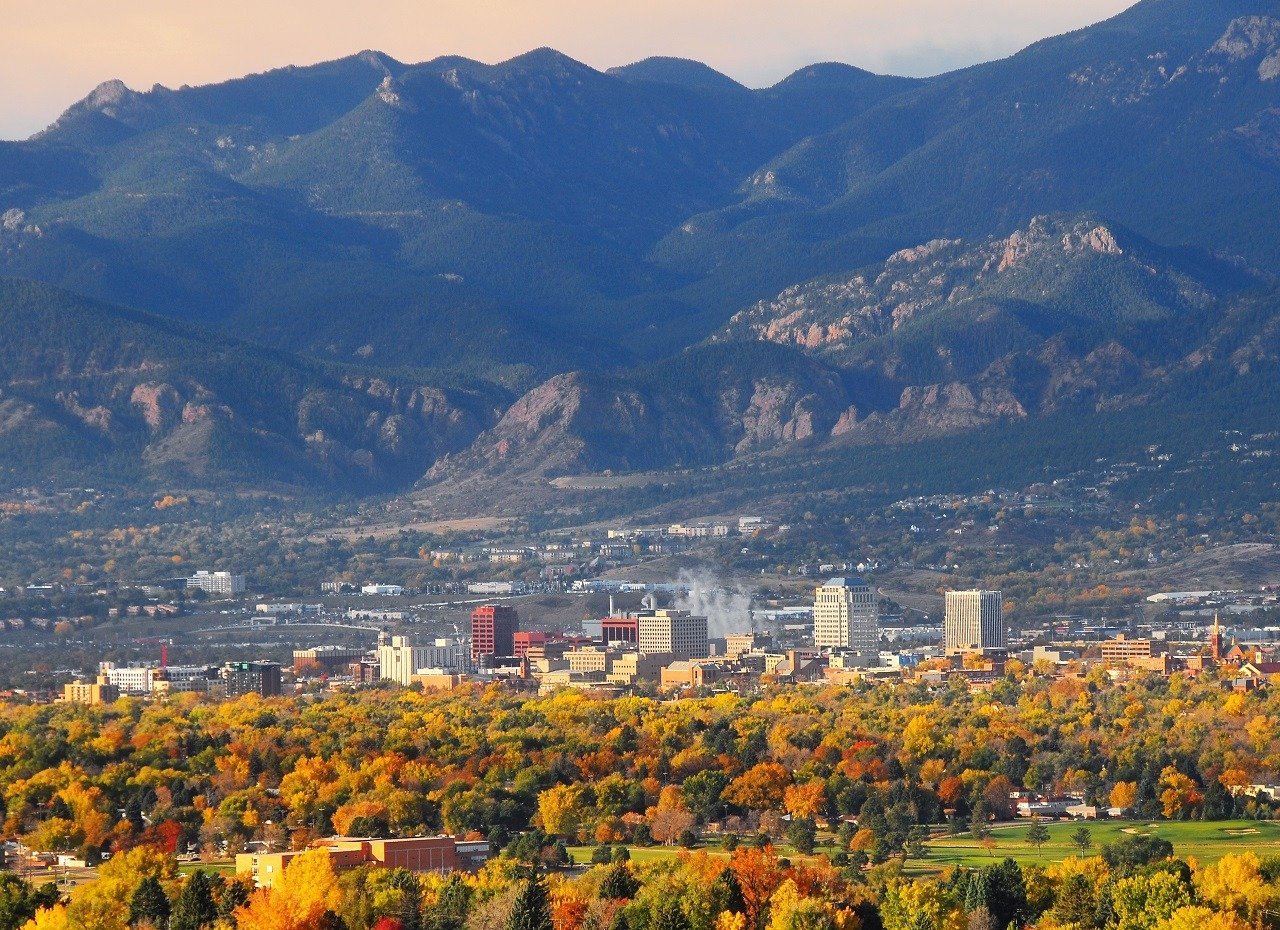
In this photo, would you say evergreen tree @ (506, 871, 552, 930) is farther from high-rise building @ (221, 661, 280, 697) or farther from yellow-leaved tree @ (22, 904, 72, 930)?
high-rise building @ (221, 661, 280, 697)

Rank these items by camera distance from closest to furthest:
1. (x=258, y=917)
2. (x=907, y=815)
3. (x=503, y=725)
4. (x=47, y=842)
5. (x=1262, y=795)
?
(x=258, y=917) < (x=47, y=842) < (x=907, y=815) < (x=1262, y=795) < (x=503, y=725)

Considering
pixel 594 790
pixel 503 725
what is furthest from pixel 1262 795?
pixel 503 725

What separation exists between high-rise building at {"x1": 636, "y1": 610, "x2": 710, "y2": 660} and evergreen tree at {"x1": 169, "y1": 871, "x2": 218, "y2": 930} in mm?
109239

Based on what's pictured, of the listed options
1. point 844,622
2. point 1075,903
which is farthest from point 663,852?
point 844,622

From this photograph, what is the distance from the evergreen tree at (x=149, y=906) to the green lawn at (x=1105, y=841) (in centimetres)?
2197

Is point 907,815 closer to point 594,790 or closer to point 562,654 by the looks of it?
point 594,790

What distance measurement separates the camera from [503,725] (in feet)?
417

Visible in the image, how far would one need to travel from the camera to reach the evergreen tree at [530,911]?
246ft

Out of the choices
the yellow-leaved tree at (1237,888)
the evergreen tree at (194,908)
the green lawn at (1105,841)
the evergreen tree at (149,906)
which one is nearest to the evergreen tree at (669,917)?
the evergreen tree at (194,908)

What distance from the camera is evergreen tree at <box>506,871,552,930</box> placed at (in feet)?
246

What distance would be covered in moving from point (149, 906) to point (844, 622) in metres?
119

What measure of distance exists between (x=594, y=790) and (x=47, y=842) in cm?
1807

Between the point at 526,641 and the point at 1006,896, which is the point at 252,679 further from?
the point at 1006,896

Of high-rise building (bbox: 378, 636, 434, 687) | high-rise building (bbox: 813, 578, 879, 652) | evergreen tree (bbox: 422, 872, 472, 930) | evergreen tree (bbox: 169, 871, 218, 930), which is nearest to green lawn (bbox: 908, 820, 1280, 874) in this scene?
evergreen tree (bbox: 422, 872, 472, 930)
